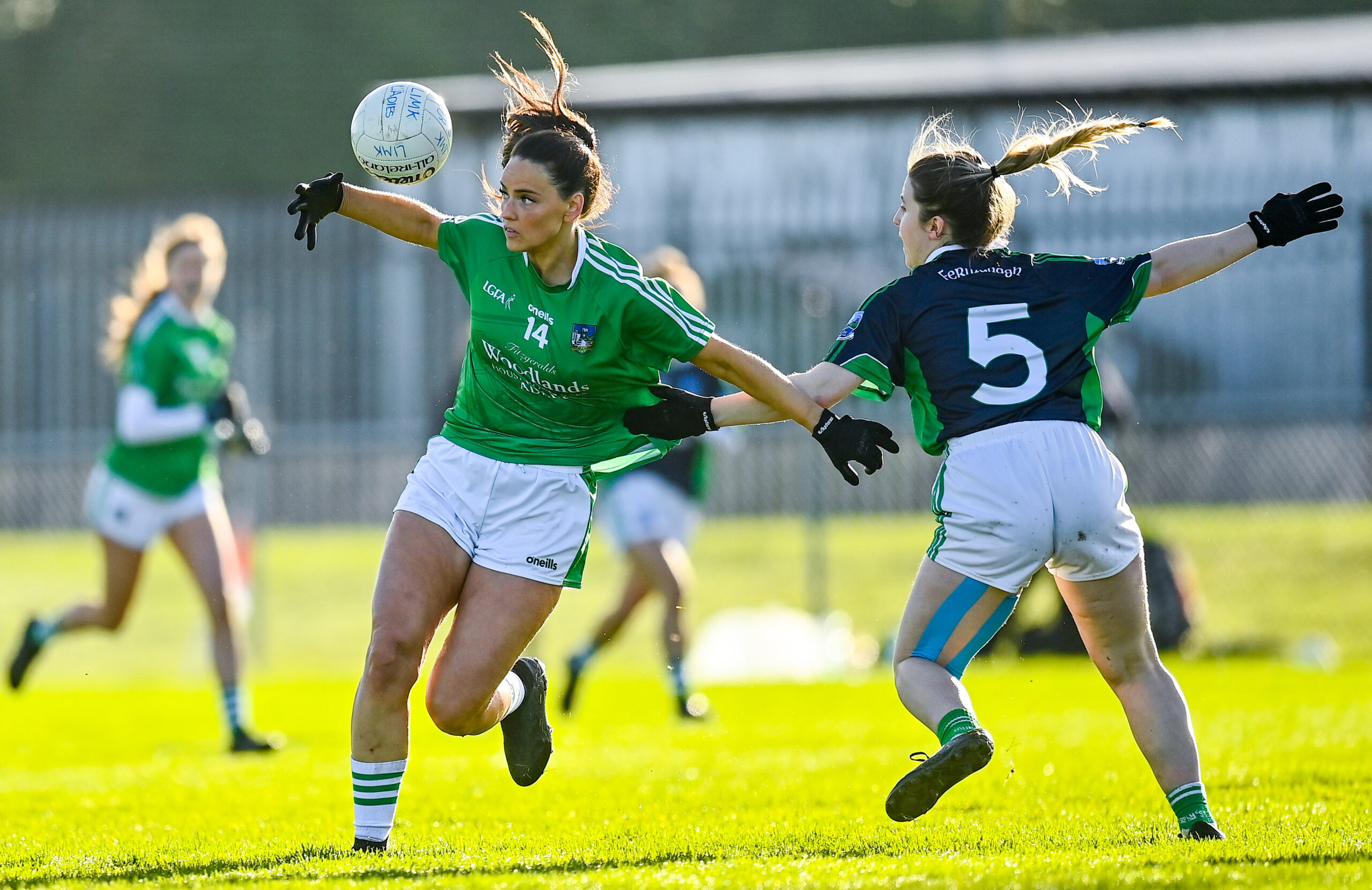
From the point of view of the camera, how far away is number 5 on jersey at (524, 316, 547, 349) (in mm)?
5000

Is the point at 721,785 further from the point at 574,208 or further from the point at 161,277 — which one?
the point at 161,277

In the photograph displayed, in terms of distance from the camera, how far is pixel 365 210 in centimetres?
516

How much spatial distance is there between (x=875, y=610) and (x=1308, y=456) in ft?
13.6

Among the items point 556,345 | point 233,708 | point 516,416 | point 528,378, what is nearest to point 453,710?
point 516,416

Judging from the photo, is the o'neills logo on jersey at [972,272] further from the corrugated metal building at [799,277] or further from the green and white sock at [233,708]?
the corrugated metal building at [799,277]

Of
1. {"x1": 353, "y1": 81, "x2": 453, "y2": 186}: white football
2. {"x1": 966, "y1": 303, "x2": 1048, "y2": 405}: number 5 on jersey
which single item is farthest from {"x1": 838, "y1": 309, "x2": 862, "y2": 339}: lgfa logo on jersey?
{"x1": 353, "y1": 81, "x2": 453, "y2": 186}: white football

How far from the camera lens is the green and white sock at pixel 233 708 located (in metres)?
8.28

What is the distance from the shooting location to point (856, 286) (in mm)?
14539

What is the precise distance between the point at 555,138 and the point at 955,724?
2184 millimetres

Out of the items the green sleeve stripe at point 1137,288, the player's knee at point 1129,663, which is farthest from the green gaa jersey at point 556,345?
the player's knee at point 1129,663

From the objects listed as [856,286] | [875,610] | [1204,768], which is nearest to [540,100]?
[1204,768]

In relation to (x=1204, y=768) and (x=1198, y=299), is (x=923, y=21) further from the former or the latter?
(x=1204, y=768)

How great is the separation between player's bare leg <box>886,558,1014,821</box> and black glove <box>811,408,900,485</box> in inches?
14.6

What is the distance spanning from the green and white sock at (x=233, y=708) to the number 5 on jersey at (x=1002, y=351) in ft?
16.2
